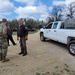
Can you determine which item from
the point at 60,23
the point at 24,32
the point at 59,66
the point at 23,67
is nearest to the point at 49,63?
the point at 59,66

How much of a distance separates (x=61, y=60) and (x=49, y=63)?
74cm

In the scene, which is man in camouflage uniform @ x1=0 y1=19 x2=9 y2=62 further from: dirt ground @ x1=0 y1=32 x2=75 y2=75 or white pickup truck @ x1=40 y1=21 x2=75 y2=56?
white pickup truck @ x1=40 y1=21 x2=75 y2=56

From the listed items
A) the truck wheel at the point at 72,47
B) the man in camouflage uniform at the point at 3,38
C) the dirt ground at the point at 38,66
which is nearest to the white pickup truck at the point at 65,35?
the truck wheel at the point at 72,47

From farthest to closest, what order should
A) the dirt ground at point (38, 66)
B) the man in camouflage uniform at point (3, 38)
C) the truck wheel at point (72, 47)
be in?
the truck wheel at point (72, 47) → the man in camouflage uniform at point (3, 38) → the dirt ground at point (38, 66)

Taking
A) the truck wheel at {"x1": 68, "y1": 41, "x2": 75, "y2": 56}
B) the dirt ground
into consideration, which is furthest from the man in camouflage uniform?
the truck wheel at {"x1": 68, "y1": 41, "x2": 75, "y2": 56}

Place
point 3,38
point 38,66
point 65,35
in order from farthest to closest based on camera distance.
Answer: point 65,35
point 3,38
point 38,66

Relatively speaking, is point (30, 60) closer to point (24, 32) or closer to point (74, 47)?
point (24, 32)

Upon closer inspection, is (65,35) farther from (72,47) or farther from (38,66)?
(38,66)

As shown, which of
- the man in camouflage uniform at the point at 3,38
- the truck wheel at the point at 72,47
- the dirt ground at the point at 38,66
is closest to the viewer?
the dirt ground at the point at 38,66

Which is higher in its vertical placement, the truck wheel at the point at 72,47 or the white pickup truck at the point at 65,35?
the white pickup truck at the point at 65,35

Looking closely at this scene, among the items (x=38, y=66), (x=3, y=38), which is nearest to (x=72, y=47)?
(x=38, y=66)

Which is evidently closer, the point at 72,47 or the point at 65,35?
the point at 72,47

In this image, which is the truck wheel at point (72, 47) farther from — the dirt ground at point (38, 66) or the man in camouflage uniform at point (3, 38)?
the man in camouflage uniform at point (3, 38)

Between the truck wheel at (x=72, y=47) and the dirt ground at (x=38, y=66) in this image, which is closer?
the dirt ground at (x=38, y=66)
